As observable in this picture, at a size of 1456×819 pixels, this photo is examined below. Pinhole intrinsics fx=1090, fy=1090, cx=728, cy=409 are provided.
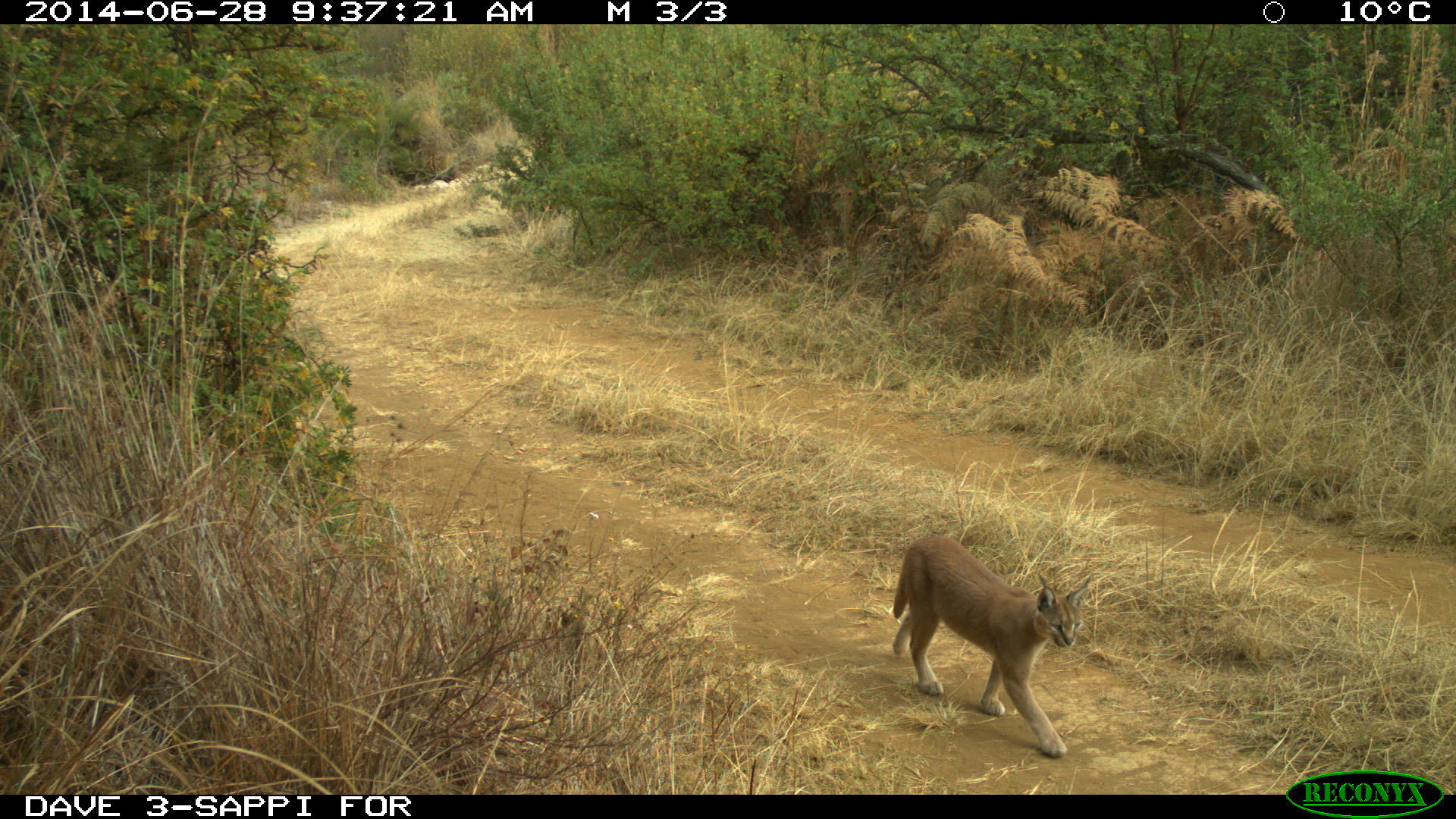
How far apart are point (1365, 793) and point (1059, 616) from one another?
1.03m

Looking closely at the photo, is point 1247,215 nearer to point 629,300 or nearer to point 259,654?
point 629,300

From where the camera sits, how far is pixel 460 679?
280 centimetres

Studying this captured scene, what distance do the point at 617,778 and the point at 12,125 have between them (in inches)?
116

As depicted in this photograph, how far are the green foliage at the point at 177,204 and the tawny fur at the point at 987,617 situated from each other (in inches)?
88.9

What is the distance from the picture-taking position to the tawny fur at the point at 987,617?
354 centimetres

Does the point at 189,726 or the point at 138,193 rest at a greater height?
the point at 138,193

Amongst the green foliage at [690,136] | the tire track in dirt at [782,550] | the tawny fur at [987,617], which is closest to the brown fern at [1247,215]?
the tire track in dirt at [782,550]

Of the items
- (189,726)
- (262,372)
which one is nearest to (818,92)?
(262,372)

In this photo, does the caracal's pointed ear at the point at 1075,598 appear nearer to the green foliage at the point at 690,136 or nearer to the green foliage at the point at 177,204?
the green foliage at the point at 177,204

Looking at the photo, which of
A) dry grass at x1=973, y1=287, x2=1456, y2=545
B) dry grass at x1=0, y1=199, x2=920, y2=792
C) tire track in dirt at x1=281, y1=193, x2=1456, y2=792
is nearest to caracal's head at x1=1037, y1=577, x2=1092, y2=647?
tire track in dirt at x1=281, y1=193, x2=1456, y2=792

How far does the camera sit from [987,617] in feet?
12.4

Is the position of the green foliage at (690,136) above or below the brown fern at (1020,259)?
above

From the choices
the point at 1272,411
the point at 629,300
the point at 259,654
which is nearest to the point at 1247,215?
the point at 1272,411
